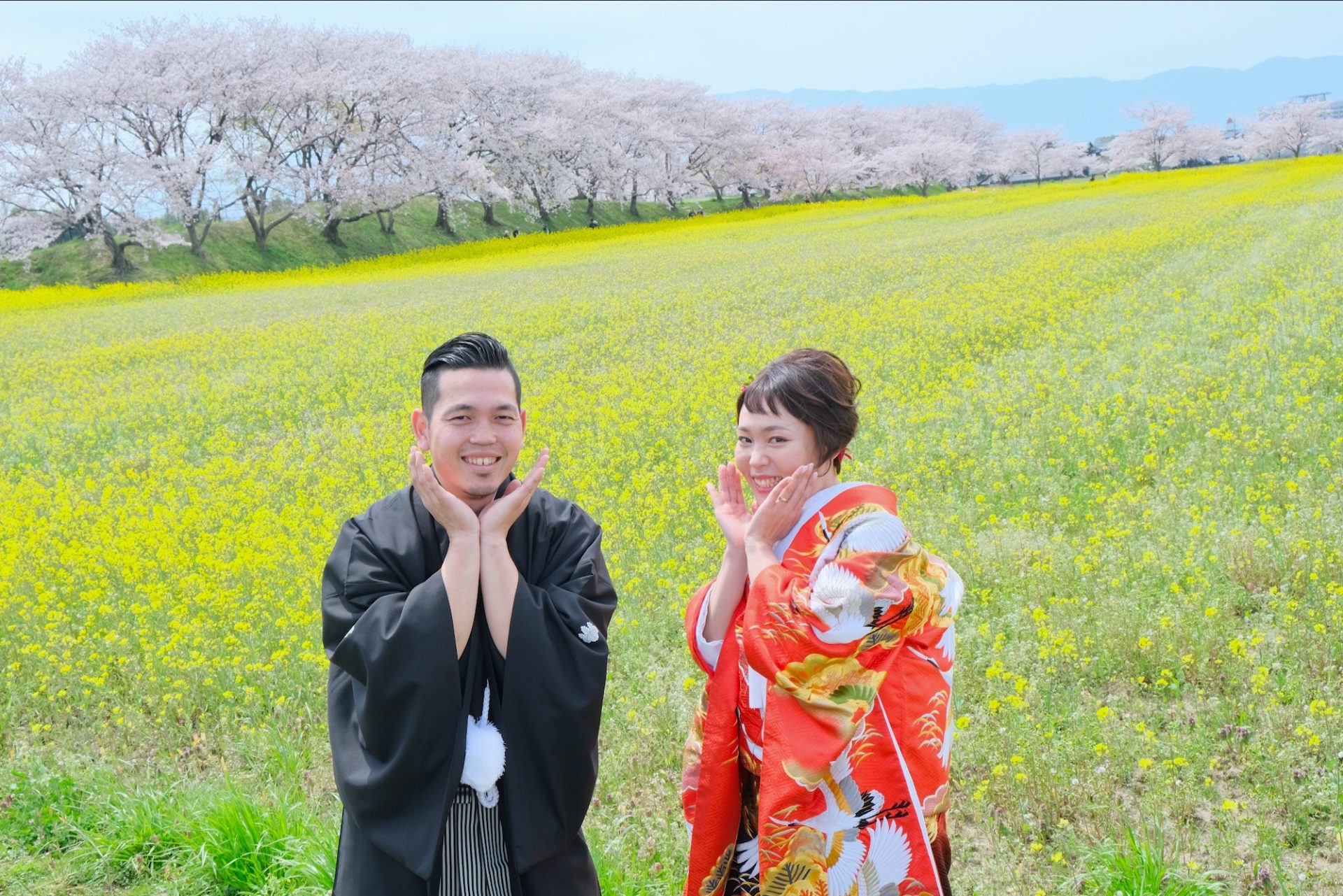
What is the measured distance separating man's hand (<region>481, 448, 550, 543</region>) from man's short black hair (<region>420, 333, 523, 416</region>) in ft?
0.85

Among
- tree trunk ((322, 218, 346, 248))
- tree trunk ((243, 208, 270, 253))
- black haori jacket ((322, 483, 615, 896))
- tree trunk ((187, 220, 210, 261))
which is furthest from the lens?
tree trunk ((322, 218, 346, 248))

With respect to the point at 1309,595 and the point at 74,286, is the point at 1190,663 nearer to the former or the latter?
the point at 1309,595

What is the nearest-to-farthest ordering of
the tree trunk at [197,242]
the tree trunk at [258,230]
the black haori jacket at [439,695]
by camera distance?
the black haori jacket at [439,695] → the tree trunk at [197,242] → the tree trunk at [258,230]

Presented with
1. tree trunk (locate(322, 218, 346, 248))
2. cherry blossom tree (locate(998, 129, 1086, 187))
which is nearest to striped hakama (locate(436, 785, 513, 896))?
tree trunk (locate(322, 218, 346, 248))

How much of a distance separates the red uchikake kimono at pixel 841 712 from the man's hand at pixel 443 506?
0.64 meters

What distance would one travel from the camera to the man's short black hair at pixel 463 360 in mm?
2314

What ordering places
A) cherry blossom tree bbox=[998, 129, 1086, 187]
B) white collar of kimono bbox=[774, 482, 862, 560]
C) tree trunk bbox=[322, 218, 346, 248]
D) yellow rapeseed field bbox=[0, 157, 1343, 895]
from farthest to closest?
cherry blossom tree bbox=[998, 129, 1086, 187]
tree trunk bbox=[322, 218, 346, 248]
yellow rapeseed field bbox=[0, 157, 1343, 895]
white collar of kimono bbox=[774, 482, 862, 560]

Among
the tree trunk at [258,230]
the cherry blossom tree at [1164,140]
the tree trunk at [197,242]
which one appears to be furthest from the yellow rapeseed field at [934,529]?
the cherry blossom tree at [1164,140]

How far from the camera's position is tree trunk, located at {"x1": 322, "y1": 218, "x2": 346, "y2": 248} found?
4209cm

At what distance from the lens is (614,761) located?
3920 mm

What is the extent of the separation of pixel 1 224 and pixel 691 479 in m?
40.6

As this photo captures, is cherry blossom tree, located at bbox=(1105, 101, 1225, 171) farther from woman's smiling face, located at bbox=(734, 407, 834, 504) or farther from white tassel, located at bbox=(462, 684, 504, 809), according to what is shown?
white tassel, located at bbox=(462, 684, 504, 809)

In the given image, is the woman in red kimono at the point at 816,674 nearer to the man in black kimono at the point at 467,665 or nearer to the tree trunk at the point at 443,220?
the man in black kimono at the point at 467,665

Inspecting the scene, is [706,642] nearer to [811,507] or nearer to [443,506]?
[811,507]
